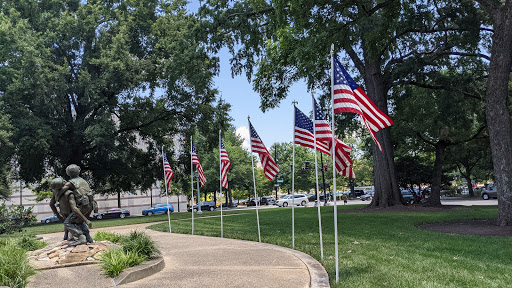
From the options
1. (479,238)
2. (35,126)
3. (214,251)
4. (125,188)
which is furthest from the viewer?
(125,188)

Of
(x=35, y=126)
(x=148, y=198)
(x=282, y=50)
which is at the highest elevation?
(x=282, y=50)

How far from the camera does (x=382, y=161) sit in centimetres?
2441

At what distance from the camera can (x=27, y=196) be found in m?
59.2

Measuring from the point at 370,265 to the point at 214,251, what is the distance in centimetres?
450

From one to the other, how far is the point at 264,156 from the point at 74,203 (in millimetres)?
5629

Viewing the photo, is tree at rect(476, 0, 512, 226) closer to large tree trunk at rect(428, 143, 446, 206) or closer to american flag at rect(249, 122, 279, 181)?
american flag at rect(249, 122, 279, 181)

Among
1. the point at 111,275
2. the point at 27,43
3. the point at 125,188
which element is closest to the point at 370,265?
the point at 111,275

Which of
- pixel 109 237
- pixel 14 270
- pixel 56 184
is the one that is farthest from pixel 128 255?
pixel 109 237

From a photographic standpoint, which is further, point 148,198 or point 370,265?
point 148,198

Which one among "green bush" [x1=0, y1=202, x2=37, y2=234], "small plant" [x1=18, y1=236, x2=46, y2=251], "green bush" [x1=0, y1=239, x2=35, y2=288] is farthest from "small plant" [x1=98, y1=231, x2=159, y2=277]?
"green bush" [x1=0, y1=202, x2=37, y2=234]

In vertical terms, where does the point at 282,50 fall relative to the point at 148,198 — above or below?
above

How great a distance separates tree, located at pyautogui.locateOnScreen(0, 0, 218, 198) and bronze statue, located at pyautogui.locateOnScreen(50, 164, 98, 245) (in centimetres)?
1673

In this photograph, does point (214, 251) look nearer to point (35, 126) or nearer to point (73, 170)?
point (73, 170)

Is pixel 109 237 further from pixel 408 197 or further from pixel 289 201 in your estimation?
pixel 289 201
